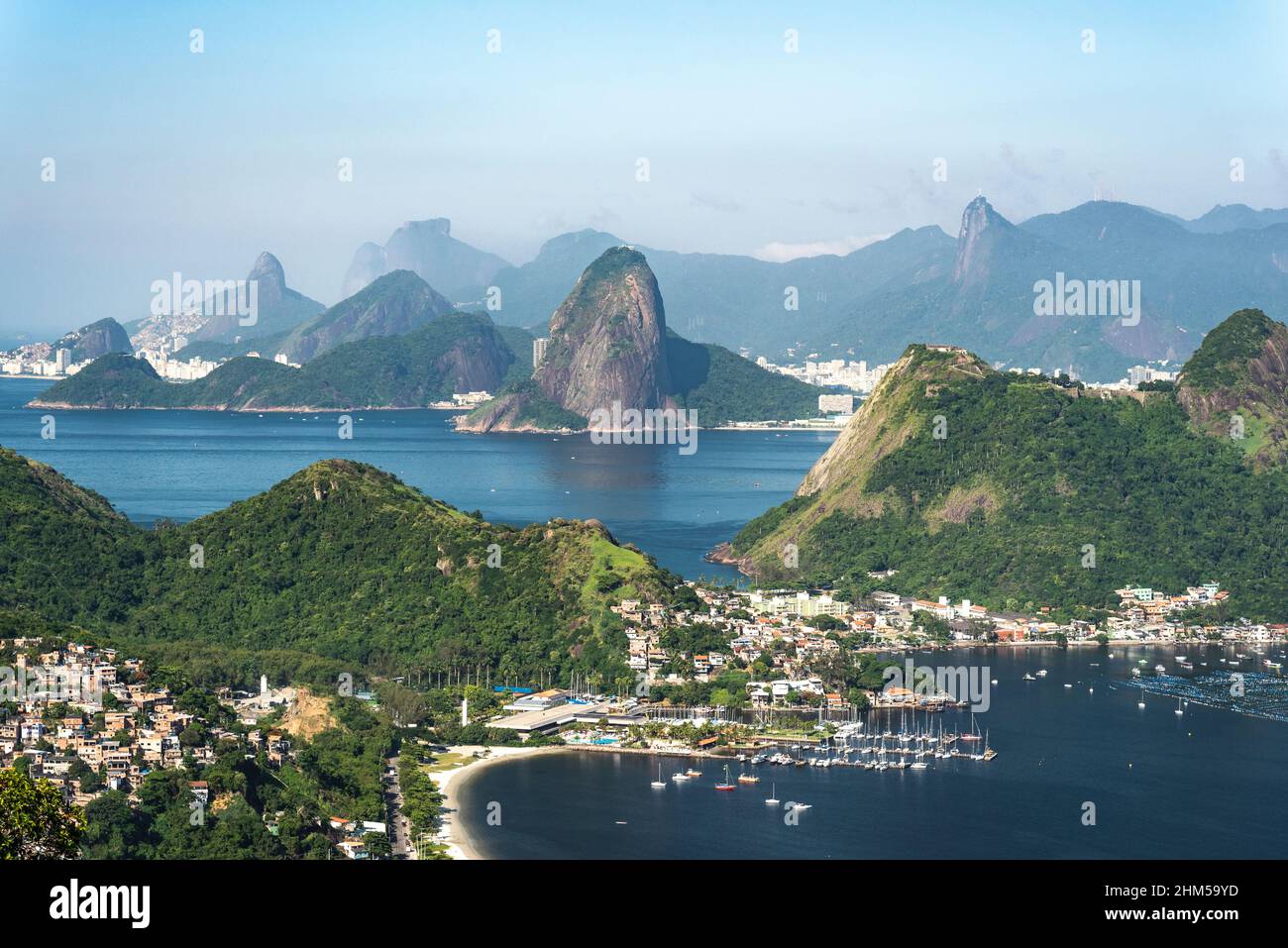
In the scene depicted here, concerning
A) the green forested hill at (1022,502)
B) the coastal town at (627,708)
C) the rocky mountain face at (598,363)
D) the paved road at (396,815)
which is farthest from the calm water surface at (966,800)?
the rocky mountain face at (598,363)

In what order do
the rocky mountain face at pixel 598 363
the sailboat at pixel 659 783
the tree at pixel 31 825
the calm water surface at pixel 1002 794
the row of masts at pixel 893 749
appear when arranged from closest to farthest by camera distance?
the tree at pixel 31 825
the calm water surface at pixel 1002 794
the sailboat at pixel 659 783
the row of masts at pixel 893 749
the rocky mountain face at pixel 598 363

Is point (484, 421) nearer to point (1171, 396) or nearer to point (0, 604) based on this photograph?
point (1171, 396)

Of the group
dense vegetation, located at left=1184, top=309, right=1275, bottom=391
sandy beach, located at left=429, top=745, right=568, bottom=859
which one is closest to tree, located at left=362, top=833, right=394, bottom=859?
sandy beach, located at left=429, top=745, right=568, bottom=859

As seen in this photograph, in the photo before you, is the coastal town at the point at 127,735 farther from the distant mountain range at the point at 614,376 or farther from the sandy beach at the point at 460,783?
the distant mountain range at the point at 614,376

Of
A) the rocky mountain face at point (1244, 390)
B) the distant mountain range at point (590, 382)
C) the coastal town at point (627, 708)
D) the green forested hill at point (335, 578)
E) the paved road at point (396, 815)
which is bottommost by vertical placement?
the paved road at point (396, 815)

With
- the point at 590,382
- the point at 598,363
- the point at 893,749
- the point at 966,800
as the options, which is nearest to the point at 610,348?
the point at 598,363

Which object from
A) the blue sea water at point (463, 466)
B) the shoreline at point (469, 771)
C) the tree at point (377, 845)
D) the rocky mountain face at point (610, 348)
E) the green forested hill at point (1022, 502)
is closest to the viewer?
the tree at point (377, 845)

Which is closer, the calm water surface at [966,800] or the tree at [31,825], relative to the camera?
the tree at [31,825]
